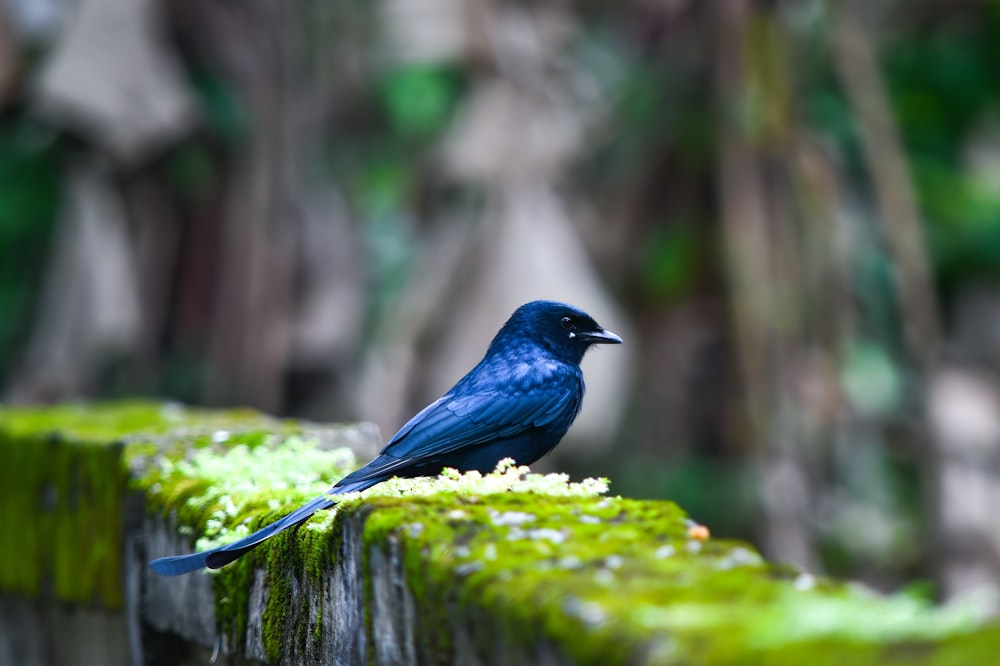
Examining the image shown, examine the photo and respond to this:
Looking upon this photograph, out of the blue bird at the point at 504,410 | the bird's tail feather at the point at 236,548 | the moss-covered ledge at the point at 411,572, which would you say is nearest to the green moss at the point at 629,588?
the moss-covered ledge at the point at 411,572

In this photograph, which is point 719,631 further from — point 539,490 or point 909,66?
point 909,66

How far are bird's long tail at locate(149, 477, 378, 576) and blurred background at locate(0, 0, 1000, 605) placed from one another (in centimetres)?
563

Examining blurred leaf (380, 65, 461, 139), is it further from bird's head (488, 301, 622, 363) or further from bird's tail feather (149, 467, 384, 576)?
bird's tail feather (149, 467, 384, 576)

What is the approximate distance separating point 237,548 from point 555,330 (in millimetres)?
1980

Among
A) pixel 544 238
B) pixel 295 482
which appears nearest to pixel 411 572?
pixel 295 482

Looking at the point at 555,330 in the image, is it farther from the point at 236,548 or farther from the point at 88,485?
the point at 236,548

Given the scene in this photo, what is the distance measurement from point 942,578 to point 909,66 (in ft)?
17.7

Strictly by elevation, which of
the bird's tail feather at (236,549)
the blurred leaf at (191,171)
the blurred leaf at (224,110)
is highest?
the blurred leaf at (224,110)

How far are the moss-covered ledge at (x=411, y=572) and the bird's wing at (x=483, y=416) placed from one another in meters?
0.28

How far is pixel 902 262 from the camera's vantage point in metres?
8.86

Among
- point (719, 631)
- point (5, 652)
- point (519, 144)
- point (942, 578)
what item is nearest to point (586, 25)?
point (519, 144)

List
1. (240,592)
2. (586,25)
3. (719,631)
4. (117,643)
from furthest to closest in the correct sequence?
(586,25) → (117,643) → (240,592) → (719,631)

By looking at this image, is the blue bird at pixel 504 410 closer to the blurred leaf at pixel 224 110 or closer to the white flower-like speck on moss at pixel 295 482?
the white flower-like speck on moss at pixel 295 482

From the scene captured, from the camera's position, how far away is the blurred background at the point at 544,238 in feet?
29.2
